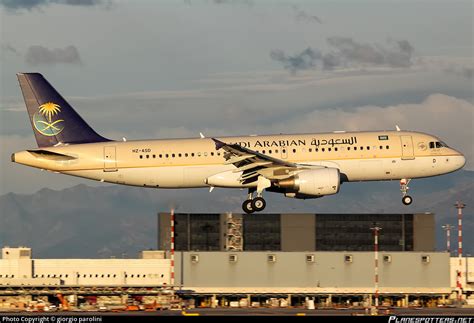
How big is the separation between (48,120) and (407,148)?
92.9 ft

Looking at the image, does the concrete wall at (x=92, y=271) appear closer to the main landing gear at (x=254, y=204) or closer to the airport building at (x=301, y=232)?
the airport building at (x=301, y=232)

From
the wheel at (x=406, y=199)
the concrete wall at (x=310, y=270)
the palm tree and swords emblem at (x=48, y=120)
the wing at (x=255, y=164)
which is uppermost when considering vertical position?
the palm tree and swords emblem at (x=48, y=120)

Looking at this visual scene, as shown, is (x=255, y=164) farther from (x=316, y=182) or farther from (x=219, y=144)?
(x=316, y=182)

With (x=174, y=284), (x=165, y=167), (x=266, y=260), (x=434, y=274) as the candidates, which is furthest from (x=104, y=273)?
(x=434, y=274)

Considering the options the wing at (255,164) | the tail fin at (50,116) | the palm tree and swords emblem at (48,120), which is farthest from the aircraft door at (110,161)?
the wing at (255,164)

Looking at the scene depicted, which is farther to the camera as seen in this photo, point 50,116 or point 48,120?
point 50,116

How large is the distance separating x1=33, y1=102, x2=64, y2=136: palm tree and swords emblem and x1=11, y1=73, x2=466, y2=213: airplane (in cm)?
204

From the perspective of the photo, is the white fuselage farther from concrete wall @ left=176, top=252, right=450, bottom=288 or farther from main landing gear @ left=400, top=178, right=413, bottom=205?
concrete wall @ left=176, top=252, right=450, bottom=288

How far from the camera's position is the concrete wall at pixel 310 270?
4114 inches

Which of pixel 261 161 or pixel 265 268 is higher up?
pixel 261 161

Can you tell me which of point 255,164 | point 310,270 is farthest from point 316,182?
point 310,270

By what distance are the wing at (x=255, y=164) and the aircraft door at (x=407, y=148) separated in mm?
7062

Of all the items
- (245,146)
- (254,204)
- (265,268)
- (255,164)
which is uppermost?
(245,146)

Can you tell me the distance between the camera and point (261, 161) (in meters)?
86.9
